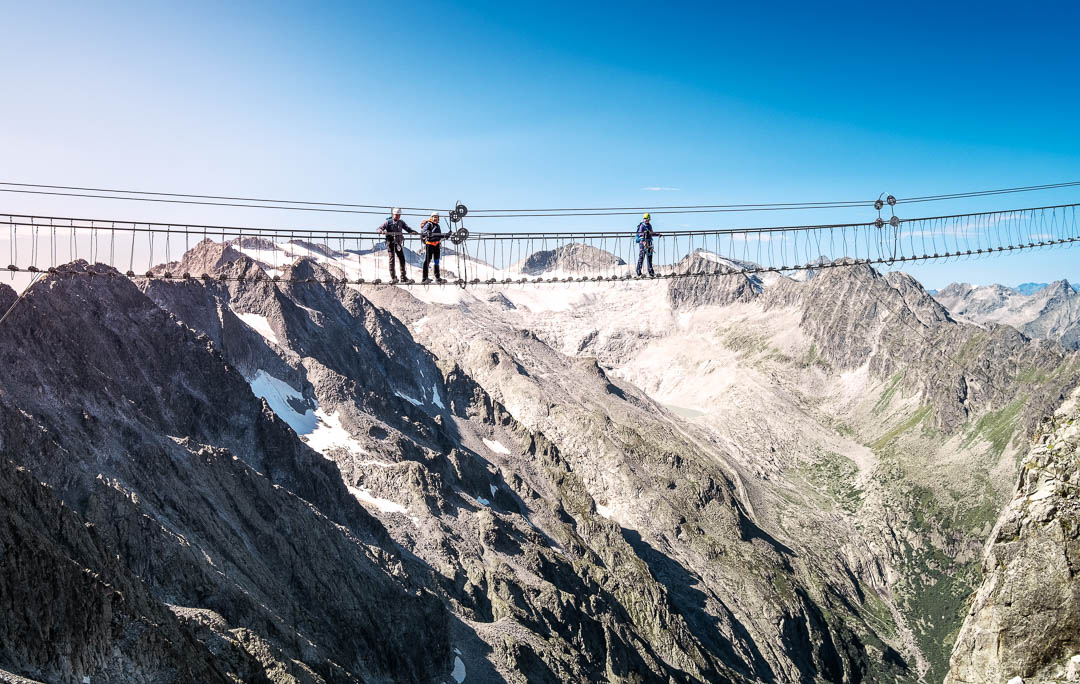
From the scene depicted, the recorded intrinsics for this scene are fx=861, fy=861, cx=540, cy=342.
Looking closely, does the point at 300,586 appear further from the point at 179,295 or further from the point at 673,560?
the point at 673,560

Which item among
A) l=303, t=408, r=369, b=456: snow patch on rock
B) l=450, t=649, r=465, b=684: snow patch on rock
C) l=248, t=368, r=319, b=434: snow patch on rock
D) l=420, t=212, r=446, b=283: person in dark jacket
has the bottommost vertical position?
l=450, t=649, r=465, b=684: snow patch on rock

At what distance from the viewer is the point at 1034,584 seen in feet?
119

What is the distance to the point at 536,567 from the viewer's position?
132 metres

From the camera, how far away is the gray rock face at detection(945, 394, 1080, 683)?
3472cm

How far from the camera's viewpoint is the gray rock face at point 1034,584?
114 feet

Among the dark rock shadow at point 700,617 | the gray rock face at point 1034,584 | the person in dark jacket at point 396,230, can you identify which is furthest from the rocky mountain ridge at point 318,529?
the gray rock face at point 1034,584

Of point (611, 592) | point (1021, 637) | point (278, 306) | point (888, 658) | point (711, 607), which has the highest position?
point (278, 306)

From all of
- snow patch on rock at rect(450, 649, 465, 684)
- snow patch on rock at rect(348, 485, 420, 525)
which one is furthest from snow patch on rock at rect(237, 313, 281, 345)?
snow patch on rock at rect(450, 649, 465, 684)

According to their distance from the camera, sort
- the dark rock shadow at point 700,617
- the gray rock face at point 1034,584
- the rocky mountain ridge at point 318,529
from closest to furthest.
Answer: the gray rock face at point 1034,584 → the rocky mountain ridge at point 318,529 → the dark rock shadow at point 700,617

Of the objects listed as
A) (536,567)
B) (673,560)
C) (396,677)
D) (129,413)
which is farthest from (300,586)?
(673,560)

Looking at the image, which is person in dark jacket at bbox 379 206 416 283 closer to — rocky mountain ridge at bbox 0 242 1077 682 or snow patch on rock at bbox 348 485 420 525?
rocky mountain ridge at bbox 0 242 1077 682

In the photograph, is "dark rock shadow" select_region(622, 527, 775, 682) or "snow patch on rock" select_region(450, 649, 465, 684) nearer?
"snow patch on rock" select_region(450, 649, 465, 684)

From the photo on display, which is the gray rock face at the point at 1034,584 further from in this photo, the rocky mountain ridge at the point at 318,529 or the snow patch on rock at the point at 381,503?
the snow patch on rock at the point at 381,503

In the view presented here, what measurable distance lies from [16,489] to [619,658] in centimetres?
9303
